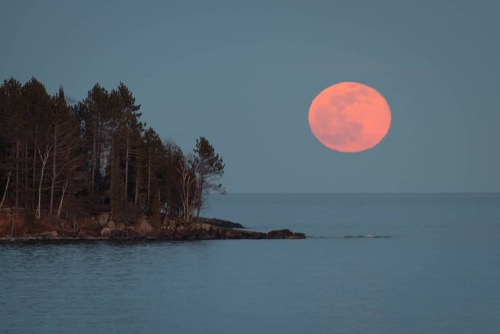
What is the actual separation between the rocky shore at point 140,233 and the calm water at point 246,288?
4719 millimetres

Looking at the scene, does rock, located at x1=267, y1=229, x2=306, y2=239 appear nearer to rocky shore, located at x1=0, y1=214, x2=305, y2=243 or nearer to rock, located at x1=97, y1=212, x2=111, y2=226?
rocky shore, located at x1=0, y1=214, x2=305, y2=243

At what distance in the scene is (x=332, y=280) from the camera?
6444 cm

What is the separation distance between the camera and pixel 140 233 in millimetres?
100125

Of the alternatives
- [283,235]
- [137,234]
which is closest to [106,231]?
[137,234]

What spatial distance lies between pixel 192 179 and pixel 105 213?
51.4 feet

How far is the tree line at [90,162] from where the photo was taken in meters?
93.9

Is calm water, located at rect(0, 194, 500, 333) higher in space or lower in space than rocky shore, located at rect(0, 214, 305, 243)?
lower

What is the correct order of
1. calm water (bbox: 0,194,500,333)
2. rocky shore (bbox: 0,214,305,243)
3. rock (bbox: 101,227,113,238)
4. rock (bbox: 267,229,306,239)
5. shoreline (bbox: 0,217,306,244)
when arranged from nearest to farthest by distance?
calm water (bbox: 0,194,500,333) < shoreline (bbox: 0,217,306,244) < rocky shore (bbox: 0,214,305,243) < rock (bbox: 101,227,113,238) < rock (bbox: 267,229,306,239)

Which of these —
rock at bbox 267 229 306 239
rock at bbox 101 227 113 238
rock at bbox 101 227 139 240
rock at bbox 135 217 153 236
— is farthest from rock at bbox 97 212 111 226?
rock at bbox 267 229 306 239

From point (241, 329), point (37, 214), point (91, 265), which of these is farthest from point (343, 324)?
point (37, 214)

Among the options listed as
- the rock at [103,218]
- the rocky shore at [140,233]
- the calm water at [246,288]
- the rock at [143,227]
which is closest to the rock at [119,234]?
the rocky shore at [140,233]

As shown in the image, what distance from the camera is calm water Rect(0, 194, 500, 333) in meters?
43.6

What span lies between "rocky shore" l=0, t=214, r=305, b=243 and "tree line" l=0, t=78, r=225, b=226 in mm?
1714

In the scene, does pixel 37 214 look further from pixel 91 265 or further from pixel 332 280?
pixel 332 280
